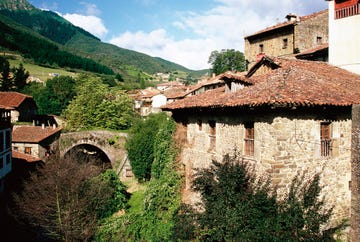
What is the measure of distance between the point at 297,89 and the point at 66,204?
1440 centimetres

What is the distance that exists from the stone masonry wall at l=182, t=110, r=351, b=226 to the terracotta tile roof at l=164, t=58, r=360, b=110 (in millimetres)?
798

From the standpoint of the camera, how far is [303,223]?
9227 mm

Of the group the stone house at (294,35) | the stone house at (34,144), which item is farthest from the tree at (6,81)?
the stone house at (294,35)

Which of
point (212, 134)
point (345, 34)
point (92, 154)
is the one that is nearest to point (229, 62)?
point (92, 154)

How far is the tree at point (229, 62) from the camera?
52116 millimetres

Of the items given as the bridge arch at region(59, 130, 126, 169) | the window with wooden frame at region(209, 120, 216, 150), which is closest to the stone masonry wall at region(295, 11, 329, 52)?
the window with wooden frame at region(209, 120, 216, 150)

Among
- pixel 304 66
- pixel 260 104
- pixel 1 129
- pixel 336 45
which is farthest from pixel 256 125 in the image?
pixel 1 129

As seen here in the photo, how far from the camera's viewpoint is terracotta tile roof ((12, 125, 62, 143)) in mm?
31000

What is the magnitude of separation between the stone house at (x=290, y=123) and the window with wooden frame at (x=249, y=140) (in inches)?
1.5

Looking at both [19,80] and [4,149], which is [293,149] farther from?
[19,80]

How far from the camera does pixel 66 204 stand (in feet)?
58.1

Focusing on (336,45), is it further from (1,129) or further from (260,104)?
(1,129)

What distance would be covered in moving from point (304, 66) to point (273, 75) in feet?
7.37

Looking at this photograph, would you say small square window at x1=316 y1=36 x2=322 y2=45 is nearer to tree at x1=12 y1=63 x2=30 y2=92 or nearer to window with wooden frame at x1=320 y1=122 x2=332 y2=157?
window with wooden frame at x1=320 y1=122 x2=332 y2=157
